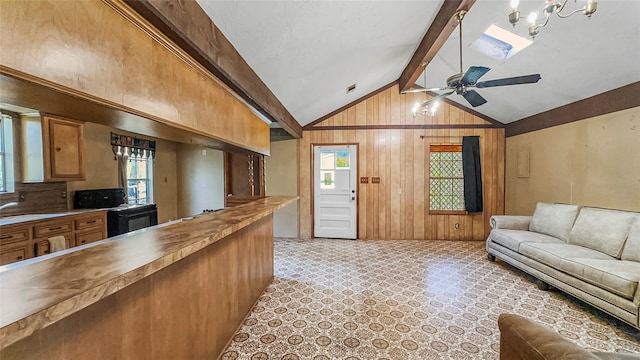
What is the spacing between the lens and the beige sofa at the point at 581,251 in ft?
7.89

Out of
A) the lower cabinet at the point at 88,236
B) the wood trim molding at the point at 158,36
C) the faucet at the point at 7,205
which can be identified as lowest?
the lower cabinet at the point at 88,236

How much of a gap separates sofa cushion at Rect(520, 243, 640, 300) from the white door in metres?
3.09

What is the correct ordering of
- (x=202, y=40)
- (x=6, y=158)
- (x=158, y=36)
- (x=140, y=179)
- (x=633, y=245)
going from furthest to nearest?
(x=140, y=179) < (x=6, y=158) < (x=633, y=245) < (x=202, y=40) < (x=158, y=36)

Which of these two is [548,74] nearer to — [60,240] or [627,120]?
[627,120]

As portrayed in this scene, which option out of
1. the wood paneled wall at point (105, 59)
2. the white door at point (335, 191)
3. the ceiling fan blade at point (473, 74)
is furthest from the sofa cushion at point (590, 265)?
the wood paneled wall at point (105, 59)

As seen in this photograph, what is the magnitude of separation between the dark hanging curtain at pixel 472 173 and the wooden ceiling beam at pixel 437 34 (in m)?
2.12

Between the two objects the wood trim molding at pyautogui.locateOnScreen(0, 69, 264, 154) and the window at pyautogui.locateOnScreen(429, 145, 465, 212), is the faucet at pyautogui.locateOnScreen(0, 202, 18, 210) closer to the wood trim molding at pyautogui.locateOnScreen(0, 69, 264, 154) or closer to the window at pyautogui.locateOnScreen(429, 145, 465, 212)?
the wood trim molding at pyautogui.locateOnScreen(0, 69, 264, 154)

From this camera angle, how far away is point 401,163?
18.8 feet

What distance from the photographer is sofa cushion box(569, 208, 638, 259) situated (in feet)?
9.84

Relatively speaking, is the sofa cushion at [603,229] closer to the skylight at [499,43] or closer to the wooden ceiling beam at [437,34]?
the skylight at [499,43]

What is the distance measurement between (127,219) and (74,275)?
4155mm

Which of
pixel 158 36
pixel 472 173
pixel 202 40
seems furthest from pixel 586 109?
pixel 158 36

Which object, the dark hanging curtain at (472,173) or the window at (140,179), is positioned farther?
the dark hanging curtain at (472,173)

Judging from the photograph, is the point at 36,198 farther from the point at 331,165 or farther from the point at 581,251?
the point at 581,251
